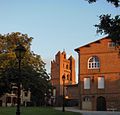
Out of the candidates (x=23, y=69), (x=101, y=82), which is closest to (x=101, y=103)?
(x=101, y=82)

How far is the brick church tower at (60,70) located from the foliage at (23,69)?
51939mm

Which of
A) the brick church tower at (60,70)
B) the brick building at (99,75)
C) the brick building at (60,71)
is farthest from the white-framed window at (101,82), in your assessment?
the brick church tower at (60,70)

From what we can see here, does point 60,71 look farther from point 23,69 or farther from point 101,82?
point 23,69

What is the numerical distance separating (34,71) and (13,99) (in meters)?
43.8

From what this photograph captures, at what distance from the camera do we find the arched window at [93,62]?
69.6 m

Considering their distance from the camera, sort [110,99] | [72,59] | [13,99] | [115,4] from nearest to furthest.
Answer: [115,4] → [110,99] → [13,99] → [72,59]

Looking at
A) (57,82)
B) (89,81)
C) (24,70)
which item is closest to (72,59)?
(57,82)

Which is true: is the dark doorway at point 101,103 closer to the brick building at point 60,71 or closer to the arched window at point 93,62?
the arched window at point 93,62

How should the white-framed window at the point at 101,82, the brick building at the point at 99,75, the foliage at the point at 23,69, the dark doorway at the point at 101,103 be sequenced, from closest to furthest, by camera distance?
the foliage at the point at 23,69 < the brick building at the point at 99,75 < the dark doorway at the point at 101,103 < the white-framed window at the point at 101,82

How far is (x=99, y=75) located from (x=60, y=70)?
61.0m

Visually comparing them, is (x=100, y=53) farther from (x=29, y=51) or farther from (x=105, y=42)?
(x=29, y=51)

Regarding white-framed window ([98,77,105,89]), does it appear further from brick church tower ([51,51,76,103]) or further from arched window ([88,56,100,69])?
brick church tower ([51,51,76,103])

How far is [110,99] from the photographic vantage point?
221 feet

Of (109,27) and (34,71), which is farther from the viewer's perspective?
(34,71)
